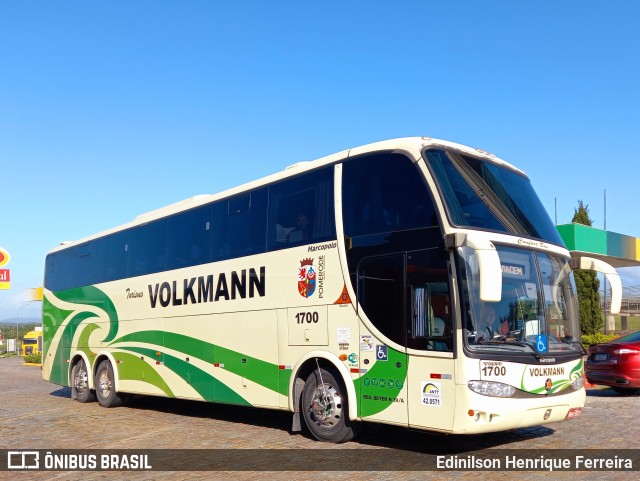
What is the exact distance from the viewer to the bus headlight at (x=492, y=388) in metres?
8.25

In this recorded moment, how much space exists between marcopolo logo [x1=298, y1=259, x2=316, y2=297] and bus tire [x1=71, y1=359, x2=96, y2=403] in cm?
881

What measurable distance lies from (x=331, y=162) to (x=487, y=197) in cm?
247

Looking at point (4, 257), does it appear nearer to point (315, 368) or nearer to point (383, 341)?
point (315, 368)

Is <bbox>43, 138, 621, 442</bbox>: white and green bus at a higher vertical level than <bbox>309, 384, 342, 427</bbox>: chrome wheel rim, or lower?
higher

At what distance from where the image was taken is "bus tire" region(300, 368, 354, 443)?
9914 millimetres

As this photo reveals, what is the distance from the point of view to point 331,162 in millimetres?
10633

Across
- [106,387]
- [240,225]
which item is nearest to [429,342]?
[240,225]

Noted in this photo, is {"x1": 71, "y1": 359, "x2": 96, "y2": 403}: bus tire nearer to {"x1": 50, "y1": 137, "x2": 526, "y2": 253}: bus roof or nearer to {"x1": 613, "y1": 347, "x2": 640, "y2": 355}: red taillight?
{"x1": 50, "y1": 137, "x2": 526, "y2": 253}: bus roof

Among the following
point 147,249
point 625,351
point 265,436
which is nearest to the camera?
point 265,436

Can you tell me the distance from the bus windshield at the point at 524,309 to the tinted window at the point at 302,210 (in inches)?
102

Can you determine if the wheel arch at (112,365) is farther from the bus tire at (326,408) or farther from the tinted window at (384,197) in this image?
the tinted window at (384,197)

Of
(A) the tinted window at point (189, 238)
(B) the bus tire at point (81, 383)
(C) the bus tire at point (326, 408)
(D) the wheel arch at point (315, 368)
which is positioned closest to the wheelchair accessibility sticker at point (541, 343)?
(D) the wheel arch at point (315, 368)

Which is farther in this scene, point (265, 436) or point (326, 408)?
point (265, 436)

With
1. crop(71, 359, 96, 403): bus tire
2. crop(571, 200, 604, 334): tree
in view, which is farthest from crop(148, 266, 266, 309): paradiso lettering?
crop(571, 200, 604, 334): tree
